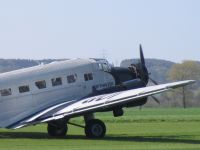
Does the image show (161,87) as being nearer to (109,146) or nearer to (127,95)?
(127,95)

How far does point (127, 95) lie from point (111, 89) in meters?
3.66

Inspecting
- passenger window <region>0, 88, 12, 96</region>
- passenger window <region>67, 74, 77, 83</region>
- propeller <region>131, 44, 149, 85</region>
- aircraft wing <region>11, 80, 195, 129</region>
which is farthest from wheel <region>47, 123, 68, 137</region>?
propeller <region>131, 44, 149, 85</region>

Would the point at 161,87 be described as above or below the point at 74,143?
above

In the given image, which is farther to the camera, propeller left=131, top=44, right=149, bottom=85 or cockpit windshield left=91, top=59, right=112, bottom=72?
propeller left=131, top=44, right=149, bottom=85

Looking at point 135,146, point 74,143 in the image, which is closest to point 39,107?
point 74,143

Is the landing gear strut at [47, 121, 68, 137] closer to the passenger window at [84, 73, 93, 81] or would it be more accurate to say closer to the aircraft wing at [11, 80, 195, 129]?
the aircraft wing at [11, 80, 195, 129]

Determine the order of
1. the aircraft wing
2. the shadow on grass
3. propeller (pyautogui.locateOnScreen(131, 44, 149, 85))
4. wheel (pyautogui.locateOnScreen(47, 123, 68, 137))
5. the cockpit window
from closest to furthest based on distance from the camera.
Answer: the aircraft wing < the shadow on grass < wheel (pyautogui.locateOnScreen(47, 123, 68, 137)) < the cockpit window < propeller (pyautogui.locateOnScreen(131, 44, 149, 85))

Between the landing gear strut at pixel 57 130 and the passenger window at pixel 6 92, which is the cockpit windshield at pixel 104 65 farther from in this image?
the passenger window at pixel 6 92

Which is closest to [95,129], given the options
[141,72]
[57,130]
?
[57,130]

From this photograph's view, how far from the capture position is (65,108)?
35656mm

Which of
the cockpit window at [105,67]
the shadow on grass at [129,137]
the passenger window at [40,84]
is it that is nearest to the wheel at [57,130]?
the shadow on grass at [129,137]

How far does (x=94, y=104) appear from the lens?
34594 mm

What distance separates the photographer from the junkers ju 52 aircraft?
114ft

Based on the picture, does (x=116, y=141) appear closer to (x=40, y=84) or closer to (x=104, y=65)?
(x=40, y=84)
